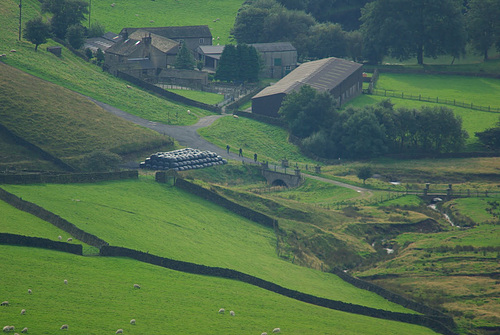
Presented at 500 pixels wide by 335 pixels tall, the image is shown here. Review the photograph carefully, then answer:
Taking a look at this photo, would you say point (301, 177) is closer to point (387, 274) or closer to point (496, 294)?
point (387, 274)

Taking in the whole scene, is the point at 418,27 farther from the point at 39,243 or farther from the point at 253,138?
the point at 39,243

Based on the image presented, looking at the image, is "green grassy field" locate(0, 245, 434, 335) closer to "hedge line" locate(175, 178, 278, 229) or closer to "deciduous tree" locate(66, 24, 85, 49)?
"hedge line" locate(175, 178, 278, 229)

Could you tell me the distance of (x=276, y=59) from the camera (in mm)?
176625

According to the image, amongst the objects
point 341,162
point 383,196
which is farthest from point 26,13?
point 383,196

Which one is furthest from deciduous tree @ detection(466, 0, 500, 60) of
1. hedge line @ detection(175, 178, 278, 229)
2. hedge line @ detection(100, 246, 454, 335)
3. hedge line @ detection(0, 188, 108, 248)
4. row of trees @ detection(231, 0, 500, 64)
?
hedge line @ detection(0, 188, 108, 248)

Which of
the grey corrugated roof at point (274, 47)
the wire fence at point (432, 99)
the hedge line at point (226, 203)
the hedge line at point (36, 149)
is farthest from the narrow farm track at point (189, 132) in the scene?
the wire fence at point (432, 99)

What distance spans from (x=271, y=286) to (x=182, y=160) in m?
43.3

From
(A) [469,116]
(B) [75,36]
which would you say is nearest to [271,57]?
(B) [75,36]

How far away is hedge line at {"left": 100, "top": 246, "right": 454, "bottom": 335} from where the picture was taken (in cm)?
7283

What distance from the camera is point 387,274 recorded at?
88125 millimetres

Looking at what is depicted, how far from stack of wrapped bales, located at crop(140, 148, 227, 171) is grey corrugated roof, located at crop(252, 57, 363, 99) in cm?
Answer: 3374

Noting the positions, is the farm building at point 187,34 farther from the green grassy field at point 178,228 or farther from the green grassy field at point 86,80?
the green grassy field at point 178,228

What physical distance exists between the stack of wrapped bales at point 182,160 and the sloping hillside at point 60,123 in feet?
22.8

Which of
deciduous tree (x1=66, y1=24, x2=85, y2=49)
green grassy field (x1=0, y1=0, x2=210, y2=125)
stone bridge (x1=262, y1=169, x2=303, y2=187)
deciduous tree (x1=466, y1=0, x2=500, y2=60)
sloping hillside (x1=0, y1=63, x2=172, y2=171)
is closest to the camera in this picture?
sloping hillside (x1=0, y1=63, x2=172, y2=171)
